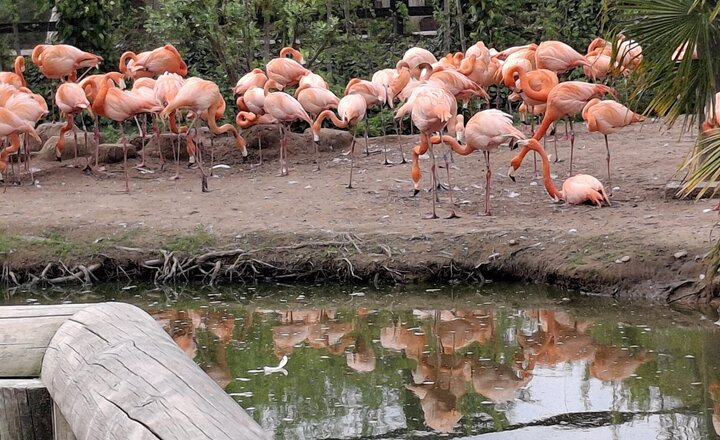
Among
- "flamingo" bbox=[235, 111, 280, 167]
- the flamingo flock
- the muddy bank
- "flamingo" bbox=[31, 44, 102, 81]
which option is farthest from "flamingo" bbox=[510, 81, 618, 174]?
"flamingo" bbox=[31, 44, 102, 81]

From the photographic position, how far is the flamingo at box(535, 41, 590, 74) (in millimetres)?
9609

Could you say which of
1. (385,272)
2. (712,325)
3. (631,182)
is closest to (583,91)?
(631,182)

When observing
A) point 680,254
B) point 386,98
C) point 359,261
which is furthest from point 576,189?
point 386,98

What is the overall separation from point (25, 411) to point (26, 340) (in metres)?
0.13

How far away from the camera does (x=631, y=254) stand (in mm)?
6426

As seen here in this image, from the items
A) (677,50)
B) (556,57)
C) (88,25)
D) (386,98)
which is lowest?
(386,98)

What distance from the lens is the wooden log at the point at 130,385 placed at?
129cm

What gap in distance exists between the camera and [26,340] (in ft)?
5.92

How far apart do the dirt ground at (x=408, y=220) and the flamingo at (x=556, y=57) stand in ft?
2.83

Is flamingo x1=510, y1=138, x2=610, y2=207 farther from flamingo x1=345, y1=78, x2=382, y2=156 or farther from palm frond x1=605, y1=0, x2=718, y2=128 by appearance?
flamingo x1=345, y1=78, x2=382, y2=156

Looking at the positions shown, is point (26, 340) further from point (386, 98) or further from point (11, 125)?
point (386, 98)

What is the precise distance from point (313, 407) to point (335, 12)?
9889 mm

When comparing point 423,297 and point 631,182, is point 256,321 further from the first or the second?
point 631,182

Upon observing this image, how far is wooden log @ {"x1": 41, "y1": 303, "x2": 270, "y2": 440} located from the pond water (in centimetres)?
265
